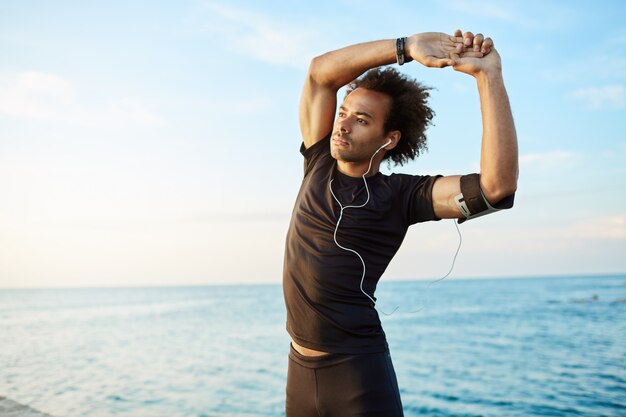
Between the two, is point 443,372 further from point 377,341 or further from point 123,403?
point 377,341

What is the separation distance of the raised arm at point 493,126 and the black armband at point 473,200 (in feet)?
0.07

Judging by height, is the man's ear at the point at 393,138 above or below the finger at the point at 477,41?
below

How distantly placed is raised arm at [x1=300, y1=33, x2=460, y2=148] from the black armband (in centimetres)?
50

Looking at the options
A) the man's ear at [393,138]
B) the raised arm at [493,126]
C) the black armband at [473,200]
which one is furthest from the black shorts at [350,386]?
the man's ear at [393,138]

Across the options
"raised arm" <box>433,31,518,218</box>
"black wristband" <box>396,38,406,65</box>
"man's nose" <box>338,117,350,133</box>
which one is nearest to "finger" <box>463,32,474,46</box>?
"raised arm" <box>433,31,518,218</box>

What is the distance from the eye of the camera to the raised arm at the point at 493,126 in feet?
7.73

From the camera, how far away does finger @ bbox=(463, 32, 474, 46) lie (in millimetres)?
2471

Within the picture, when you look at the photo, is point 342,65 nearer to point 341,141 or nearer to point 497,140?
point 341,141

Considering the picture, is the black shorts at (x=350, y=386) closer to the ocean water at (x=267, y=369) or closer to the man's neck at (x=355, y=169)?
the man's neck at (x=355, y=169)

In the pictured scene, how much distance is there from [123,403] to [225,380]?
157 inches

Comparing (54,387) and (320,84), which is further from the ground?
(320,84)

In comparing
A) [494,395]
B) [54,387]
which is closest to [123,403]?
[54,387]

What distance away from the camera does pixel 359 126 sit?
113 inches

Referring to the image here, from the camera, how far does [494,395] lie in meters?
15.4
